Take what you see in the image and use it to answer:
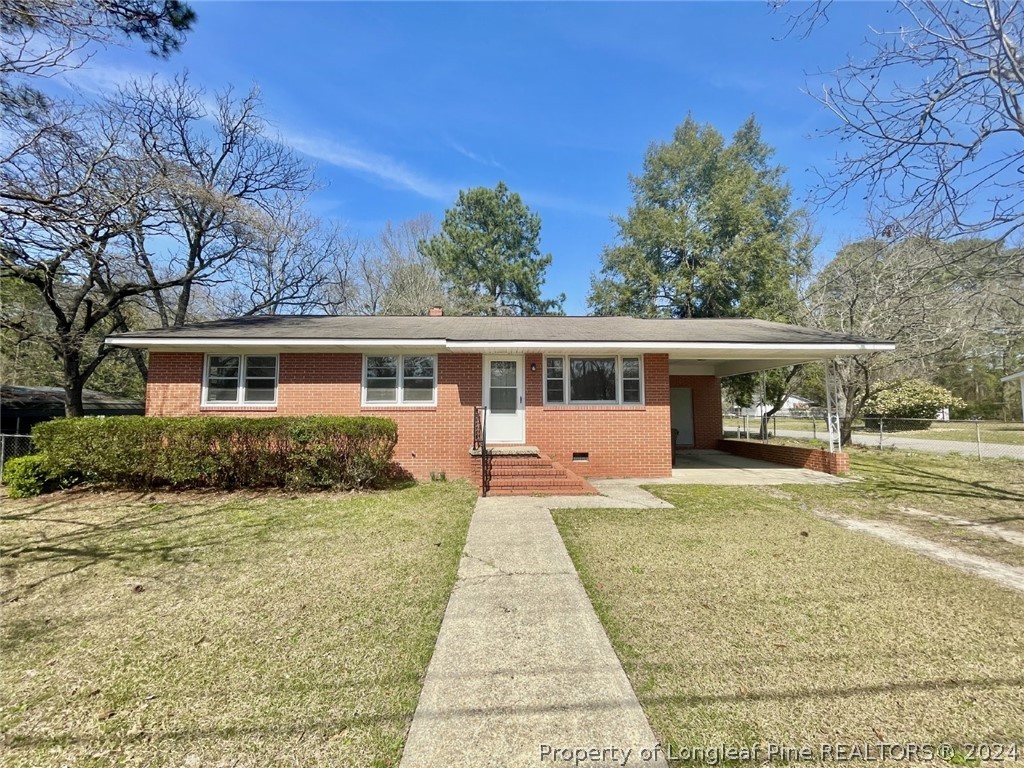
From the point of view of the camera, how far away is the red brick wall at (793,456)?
10328 mm

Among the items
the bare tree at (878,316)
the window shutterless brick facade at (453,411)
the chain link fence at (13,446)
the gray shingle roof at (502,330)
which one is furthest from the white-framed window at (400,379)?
the bare tree at (878,316)

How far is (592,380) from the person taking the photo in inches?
400

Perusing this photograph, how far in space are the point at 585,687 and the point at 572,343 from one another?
23.5 ft

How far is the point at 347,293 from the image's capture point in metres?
23.7

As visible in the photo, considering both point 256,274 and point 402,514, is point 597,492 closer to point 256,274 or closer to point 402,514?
point 402,514

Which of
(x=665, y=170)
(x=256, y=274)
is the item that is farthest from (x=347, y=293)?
(x=665, y=170)

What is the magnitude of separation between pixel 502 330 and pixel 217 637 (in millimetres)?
8404

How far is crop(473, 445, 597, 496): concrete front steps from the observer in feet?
26.3

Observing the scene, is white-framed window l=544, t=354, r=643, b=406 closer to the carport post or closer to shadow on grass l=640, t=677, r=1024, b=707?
the carport post

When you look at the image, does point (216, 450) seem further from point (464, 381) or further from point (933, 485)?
point (933, 485)

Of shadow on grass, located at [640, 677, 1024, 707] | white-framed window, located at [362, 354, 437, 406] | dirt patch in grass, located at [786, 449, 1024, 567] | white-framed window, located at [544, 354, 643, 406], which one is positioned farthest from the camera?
white-framed window, located at [544, 354, 643, 406]

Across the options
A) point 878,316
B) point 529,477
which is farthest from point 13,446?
point 878,316

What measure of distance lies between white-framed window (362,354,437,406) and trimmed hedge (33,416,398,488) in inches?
58.6

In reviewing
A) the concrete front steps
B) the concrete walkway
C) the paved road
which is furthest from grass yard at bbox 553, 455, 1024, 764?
the paved road
